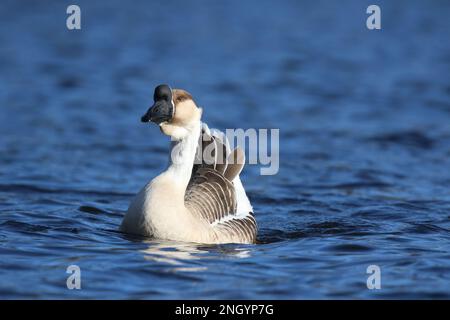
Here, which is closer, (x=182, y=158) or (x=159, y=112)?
(x=159, y=112)

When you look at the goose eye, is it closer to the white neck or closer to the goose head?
the goose head

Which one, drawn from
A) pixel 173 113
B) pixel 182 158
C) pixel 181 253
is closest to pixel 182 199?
pixel 182 158

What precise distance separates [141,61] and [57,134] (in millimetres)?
9130

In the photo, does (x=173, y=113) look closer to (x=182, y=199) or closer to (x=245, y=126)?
(x=182, y=199)

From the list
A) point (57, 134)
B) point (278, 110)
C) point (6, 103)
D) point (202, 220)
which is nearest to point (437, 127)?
point (278, 110)

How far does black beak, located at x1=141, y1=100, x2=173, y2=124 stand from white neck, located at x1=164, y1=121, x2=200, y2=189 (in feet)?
1.40

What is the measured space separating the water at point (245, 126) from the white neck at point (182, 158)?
0.77 m

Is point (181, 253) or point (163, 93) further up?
point (163, 93)

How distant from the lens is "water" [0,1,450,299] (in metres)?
9.33

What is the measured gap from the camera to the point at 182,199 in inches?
392

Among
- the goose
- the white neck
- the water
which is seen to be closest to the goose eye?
the goose

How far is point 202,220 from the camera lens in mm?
10297

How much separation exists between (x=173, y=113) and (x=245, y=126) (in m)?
10.3
